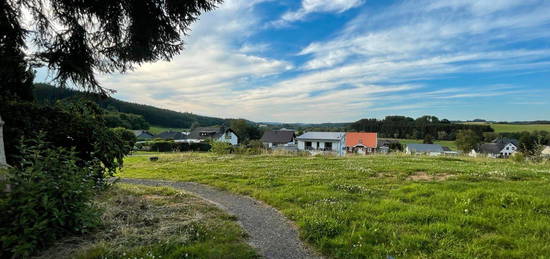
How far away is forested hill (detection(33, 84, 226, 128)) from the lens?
20.8 feet

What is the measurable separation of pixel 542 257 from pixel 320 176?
21.4 ft

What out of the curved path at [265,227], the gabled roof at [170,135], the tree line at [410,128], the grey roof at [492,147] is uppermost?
the tree line at [410,128]

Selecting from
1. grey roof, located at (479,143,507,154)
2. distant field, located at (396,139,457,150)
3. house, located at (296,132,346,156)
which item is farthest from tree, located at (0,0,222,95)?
grey roof, located at (479,143,507,154)

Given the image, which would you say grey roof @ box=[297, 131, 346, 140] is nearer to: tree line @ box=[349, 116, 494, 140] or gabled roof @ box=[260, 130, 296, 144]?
gabled roof @ box=[260, 130, 296, 144]

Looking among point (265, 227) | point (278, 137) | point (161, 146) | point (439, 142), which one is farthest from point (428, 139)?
point (265, 227)

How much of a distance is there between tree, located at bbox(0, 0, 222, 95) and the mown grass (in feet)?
11.2

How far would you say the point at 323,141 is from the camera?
47781 mm

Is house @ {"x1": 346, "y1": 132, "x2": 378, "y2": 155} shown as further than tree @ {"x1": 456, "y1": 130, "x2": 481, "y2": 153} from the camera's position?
No

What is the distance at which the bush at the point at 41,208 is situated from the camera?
9.84 feet

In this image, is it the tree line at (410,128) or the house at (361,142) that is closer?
the house at (361,142)

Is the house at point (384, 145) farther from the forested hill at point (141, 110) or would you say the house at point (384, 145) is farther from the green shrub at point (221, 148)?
the forested hill at point (141, 110)

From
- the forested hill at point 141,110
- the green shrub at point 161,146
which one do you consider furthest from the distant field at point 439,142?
the forested hill at point 141,110

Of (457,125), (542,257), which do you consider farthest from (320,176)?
(457,125)

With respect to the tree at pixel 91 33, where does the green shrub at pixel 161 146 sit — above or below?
below
